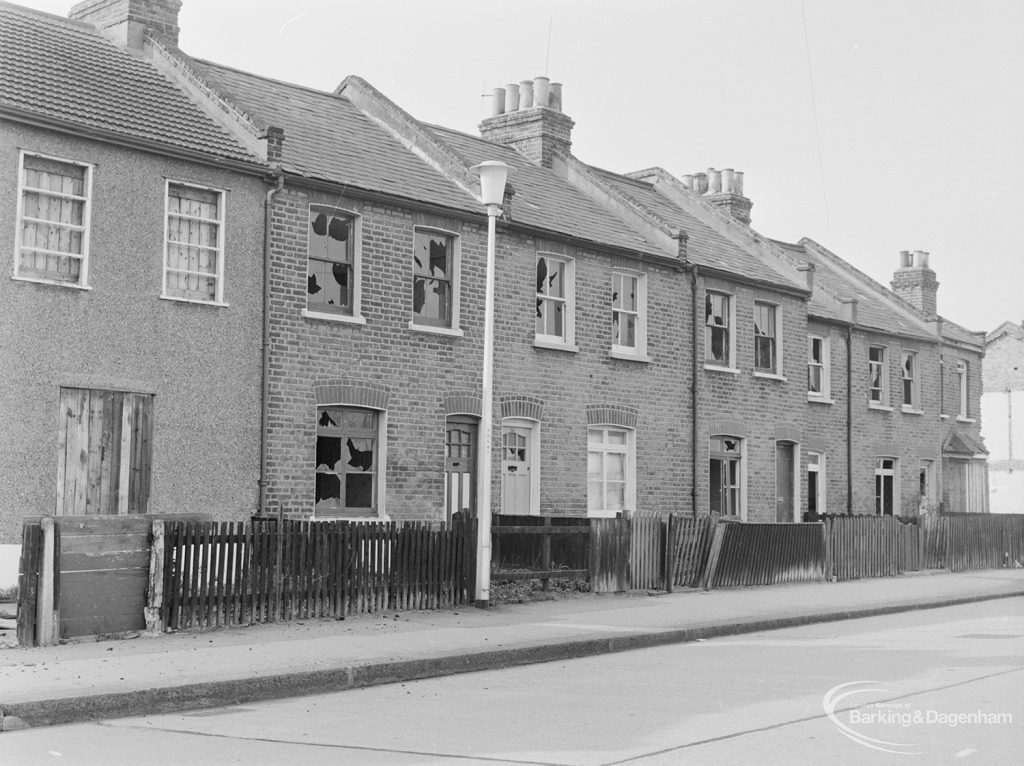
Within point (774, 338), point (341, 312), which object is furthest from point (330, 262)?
point (774, 338)

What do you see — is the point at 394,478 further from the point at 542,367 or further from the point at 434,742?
the point at 434,742

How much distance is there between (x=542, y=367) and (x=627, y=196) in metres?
6.11

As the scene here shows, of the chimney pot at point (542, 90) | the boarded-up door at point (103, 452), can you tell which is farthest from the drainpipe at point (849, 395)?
the boarded-up door at point (103, 452)

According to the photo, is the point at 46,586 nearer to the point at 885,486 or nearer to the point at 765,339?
the point at 765,339

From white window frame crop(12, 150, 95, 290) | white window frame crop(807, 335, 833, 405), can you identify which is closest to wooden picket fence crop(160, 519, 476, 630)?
white window frame crop(12, 150, 95, 290)

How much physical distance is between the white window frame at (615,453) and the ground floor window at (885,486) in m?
11.8

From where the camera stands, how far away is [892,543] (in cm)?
2445

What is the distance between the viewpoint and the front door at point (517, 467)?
73.5ft

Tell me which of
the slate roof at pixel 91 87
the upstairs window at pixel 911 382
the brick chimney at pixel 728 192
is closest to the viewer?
the slate roof at pixel 91 87

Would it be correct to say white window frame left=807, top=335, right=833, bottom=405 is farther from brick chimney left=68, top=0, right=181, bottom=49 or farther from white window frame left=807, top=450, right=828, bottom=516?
brick chimney left=68, top=0, right=181, bottom=49

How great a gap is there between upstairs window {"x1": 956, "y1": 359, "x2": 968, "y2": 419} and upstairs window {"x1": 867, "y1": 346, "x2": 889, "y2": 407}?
541 centimetres

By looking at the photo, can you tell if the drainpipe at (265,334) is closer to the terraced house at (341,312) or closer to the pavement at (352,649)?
the terraced house at (341,312)

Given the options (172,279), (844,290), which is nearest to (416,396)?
(172,279)

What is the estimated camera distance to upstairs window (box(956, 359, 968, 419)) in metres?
39.1
